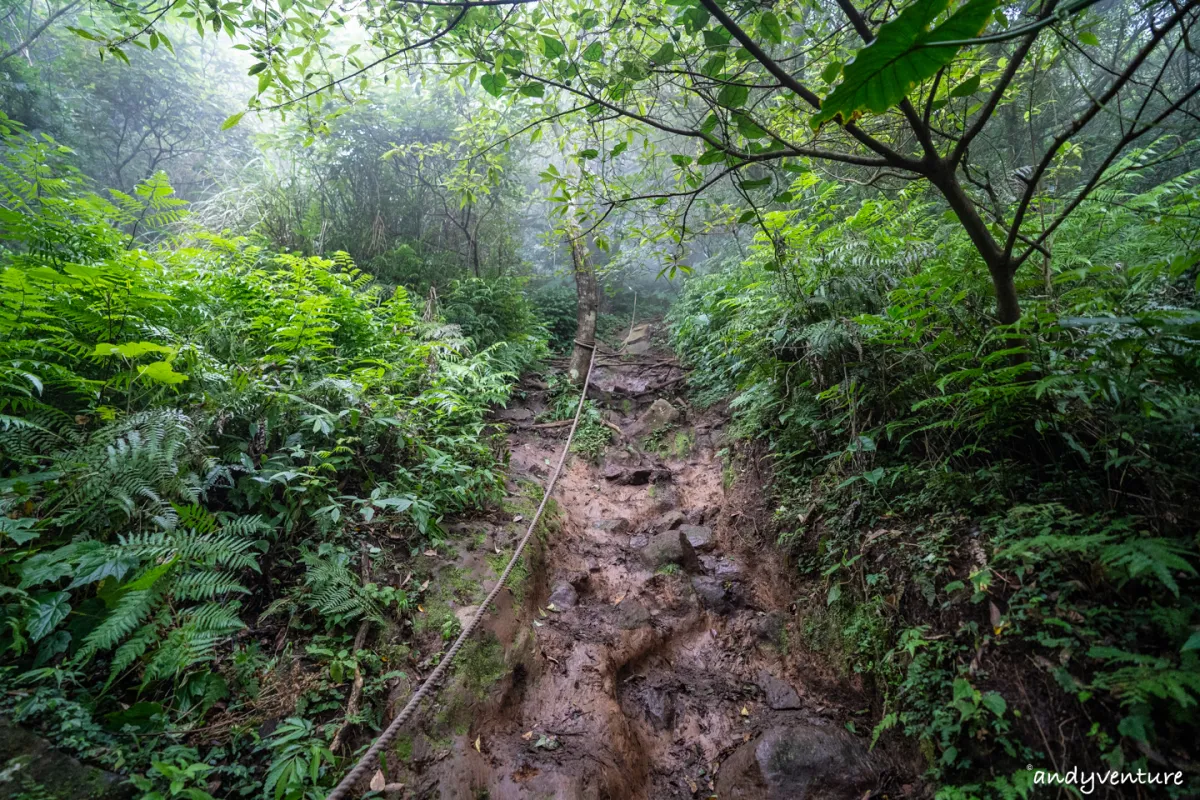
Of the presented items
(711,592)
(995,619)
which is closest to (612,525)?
(711,592)

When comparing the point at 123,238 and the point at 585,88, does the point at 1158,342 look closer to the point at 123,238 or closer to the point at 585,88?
the point at 585,88

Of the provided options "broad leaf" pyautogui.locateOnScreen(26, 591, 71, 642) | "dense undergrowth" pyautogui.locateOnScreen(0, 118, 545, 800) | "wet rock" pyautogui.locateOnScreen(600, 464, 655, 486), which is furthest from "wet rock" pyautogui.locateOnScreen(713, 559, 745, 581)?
"broad leaf" pyautogui.locateOnScreen(26, 591, 71, 642)

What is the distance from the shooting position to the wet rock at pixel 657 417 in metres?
6.14

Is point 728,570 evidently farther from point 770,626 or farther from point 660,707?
point 660,707

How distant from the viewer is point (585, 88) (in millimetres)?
2164

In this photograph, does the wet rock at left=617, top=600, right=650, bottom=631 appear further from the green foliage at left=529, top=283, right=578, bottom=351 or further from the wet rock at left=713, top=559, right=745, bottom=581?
the green foliage at left=529, top=283, right=578, bottom=351

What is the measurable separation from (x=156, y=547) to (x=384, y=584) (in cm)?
110

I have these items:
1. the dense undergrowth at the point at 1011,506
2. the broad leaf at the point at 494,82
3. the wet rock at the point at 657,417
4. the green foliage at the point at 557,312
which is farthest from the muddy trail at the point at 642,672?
the green foliage at the point at 557,312

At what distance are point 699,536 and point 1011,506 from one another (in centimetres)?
230

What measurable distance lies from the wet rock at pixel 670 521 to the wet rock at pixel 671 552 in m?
0.25

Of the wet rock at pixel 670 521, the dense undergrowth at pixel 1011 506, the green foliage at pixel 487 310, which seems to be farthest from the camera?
the green foliage at pixel 487 310

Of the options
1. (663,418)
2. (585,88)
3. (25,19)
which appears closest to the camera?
(585,88)

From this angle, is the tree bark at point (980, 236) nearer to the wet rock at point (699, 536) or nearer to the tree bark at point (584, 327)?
the wet rock at point (699, 536)

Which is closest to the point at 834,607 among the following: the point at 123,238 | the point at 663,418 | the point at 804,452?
the point at 804,452
